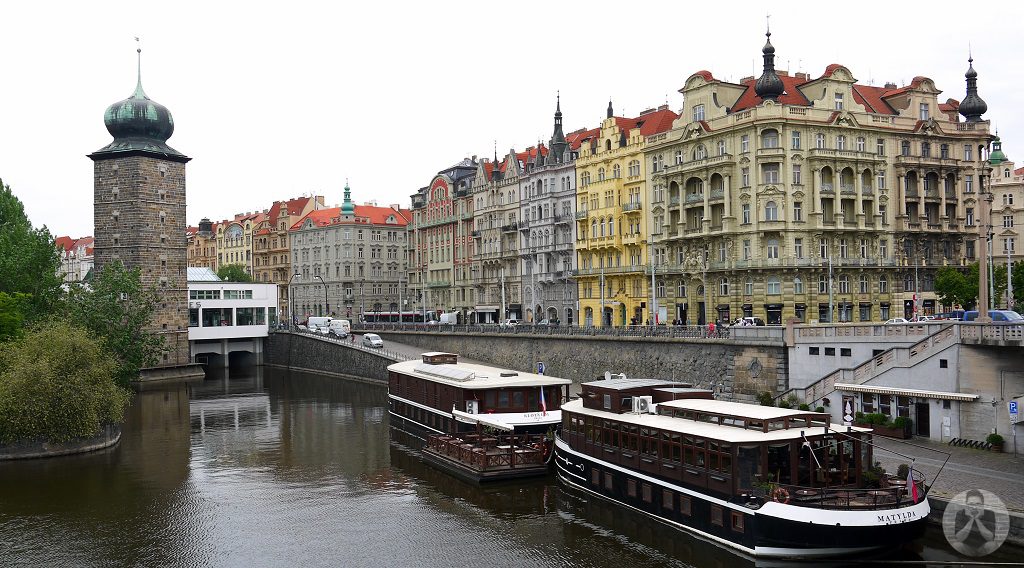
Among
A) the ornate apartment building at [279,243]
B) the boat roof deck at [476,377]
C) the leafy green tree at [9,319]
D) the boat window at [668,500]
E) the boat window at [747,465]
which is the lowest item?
the boat window at [668,500]

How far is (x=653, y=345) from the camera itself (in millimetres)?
59438

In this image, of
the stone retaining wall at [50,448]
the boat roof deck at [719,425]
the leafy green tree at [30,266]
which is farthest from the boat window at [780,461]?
the leafy green tree at [30,266]

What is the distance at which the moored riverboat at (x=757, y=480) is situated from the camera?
25.9 m

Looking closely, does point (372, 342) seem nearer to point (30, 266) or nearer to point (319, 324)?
point (319, 324)

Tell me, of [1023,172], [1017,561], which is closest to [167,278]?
[1017,561]

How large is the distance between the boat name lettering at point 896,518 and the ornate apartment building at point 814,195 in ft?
130

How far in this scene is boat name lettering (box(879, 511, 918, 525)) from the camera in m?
25.6

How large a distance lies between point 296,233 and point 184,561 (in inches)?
4655

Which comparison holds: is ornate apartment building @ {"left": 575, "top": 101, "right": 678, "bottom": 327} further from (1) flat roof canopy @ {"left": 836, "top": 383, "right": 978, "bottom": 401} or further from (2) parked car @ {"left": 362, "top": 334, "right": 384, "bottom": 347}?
(1) flat roof canopy @ {"left": 836, "top": 383, "right": 978, "bottom": 401}

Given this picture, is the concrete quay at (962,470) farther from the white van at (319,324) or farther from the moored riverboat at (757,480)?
the white van at (319,324)

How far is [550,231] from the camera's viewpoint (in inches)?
3708

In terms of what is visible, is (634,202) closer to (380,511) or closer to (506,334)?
(506,334)

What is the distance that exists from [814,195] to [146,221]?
62.5m

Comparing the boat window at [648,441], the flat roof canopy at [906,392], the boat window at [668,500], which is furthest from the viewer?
the flat roof canopy at [906,392]
